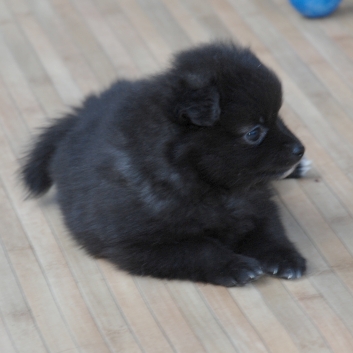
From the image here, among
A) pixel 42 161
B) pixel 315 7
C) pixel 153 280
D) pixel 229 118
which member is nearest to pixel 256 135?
pixel 229 118

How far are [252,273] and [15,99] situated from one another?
1500mm

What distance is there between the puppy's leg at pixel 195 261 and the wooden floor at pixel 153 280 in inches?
2.3

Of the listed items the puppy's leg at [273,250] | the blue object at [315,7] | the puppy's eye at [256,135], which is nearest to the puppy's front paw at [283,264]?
the puppy's leg at [273,250]

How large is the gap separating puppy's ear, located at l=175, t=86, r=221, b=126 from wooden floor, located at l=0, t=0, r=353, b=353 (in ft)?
1.84

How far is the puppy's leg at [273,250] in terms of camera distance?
2398 mm

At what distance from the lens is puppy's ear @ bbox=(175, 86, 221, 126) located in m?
2.17

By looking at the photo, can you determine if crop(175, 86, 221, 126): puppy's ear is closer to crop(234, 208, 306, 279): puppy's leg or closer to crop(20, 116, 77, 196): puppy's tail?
crop(234, 208, 306, 279): puppy's leg

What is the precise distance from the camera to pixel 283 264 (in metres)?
2.40

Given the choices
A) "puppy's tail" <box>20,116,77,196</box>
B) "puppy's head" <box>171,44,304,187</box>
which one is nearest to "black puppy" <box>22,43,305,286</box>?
"puppy's head" <box>171,44,304,187</box>

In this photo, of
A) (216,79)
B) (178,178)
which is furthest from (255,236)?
(216,79)

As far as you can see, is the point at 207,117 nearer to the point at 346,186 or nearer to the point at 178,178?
the point at 178,178

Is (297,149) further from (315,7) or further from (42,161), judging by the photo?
(315,7)

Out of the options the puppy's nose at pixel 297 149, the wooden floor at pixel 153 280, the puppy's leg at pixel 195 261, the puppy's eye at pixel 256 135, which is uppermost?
the puppy's eye at pixel 256 135

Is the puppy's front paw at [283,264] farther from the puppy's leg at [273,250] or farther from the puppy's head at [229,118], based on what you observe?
the puppy's head at [229,118]
